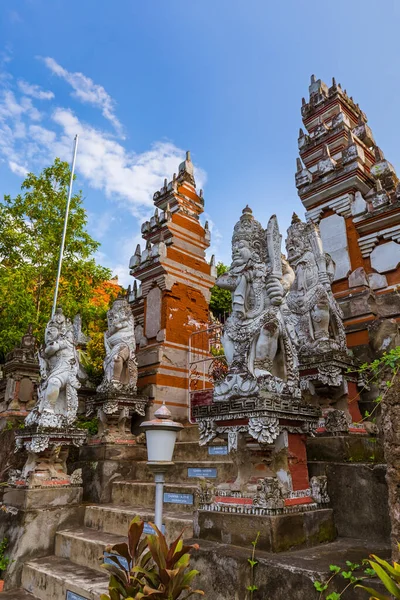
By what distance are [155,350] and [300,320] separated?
377 centimetres

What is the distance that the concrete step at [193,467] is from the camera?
5.64 metres

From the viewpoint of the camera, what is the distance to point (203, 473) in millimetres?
5898

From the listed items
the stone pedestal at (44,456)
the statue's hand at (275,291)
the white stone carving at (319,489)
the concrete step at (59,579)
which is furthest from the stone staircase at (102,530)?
the statue's hand at (275,291)

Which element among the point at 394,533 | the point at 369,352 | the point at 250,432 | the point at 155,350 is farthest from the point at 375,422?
the point at 155,350

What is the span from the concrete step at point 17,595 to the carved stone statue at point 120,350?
10.4 ft

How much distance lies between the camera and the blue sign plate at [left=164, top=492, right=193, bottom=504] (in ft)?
18.1

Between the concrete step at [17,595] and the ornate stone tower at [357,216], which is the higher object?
the ornate stone tower at [357,216]

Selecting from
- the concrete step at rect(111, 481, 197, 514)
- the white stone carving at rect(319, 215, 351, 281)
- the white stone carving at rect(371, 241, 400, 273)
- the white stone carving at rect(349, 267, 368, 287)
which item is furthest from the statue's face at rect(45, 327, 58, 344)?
the white stone carving at rect(371, 241, 400, 273)

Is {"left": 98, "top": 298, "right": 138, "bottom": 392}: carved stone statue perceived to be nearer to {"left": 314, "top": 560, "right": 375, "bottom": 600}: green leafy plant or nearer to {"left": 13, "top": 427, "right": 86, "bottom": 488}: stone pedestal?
{"left": 13, "top": 427, "right": 86, "bottom": 488}: stone pedestal

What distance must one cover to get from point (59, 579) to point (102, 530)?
1.12 metres

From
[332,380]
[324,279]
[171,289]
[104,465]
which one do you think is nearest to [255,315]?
[332,380]

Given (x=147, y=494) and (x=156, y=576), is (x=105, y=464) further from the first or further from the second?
(x=156, y=576)

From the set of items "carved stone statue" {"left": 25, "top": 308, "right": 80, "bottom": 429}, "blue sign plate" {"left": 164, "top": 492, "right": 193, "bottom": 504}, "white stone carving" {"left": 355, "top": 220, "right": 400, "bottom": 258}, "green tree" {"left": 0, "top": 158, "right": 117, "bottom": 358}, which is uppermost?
"green tree" {"left": 0, "top": 158, "right": 117, "bottom": 358}

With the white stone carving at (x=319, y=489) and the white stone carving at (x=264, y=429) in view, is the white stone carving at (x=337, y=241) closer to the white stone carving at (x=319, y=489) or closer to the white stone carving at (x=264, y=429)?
the white stone carving at (x=319, y=489)
